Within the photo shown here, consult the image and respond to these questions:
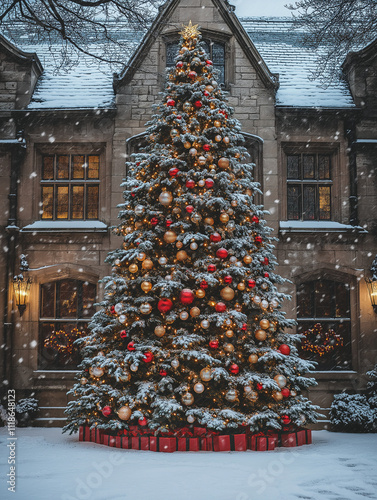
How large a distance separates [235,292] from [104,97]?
671cm

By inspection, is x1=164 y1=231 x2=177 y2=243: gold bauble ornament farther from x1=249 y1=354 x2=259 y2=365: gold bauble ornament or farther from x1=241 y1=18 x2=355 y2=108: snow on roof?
x1=241 y1=18 x2=355 y2=108: snow on roof

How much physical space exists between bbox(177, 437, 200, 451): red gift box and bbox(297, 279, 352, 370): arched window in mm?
4831

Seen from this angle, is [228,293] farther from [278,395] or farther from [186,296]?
[278,395]

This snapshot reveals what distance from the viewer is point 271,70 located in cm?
1365

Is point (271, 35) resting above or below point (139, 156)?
above

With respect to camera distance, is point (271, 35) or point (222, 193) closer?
point (222, 193)

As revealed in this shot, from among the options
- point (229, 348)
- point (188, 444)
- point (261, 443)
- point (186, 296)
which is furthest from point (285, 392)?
point (186, 296)

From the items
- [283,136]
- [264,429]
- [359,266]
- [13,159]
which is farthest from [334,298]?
[13,159]

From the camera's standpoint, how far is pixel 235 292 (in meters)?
8.53

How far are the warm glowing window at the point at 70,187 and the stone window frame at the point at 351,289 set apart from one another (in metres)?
5.11

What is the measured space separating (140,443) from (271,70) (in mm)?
10077

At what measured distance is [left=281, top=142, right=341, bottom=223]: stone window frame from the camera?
12.3 m

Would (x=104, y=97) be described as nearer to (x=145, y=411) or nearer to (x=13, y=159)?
(x=13, y=159)

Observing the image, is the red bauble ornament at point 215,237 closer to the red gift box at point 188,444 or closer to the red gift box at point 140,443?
the red gift box at point 188,444
